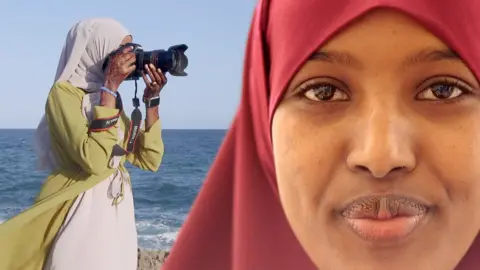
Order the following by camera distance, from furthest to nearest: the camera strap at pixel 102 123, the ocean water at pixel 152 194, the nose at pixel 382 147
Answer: the ocean water at pixel 152 194, the camera strap at pixel 102 123, the nose at pixel 382 147

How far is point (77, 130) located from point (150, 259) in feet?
5.07

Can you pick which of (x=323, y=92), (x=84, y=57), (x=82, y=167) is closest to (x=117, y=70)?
(x=84, y=57)

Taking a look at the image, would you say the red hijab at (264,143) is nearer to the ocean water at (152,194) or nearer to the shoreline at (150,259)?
the shoreline at (150,259)

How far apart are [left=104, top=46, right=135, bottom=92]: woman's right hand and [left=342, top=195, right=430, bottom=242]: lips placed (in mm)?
1668

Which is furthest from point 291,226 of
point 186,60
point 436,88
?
point 186,60

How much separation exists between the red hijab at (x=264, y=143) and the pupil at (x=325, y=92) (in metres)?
0.04

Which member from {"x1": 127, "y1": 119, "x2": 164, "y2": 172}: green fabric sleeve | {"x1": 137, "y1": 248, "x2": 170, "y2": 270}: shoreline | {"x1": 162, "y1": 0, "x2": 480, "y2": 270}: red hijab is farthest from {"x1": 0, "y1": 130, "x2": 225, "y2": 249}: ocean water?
{"x1": 162, "y1": 0, "x2": 480, "y2": 270}: red hijab

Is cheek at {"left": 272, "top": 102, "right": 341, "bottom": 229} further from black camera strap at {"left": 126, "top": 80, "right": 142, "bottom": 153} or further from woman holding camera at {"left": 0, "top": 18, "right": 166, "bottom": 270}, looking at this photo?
black camera strap at {"left": 126, "top": 80, "right": 142, "bottom": 153}

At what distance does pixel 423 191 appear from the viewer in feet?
2.27

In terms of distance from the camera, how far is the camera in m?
2.38

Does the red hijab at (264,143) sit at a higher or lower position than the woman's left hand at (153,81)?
lower

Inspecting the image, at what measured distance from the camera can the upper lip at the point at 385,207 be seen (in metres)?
0.70

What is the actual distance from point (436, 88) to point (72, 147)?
1.69 metres

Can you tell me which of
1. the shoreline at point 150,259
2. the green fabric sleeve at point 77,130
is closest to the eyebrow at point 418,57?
the green fabric sleeve at point 77,130
